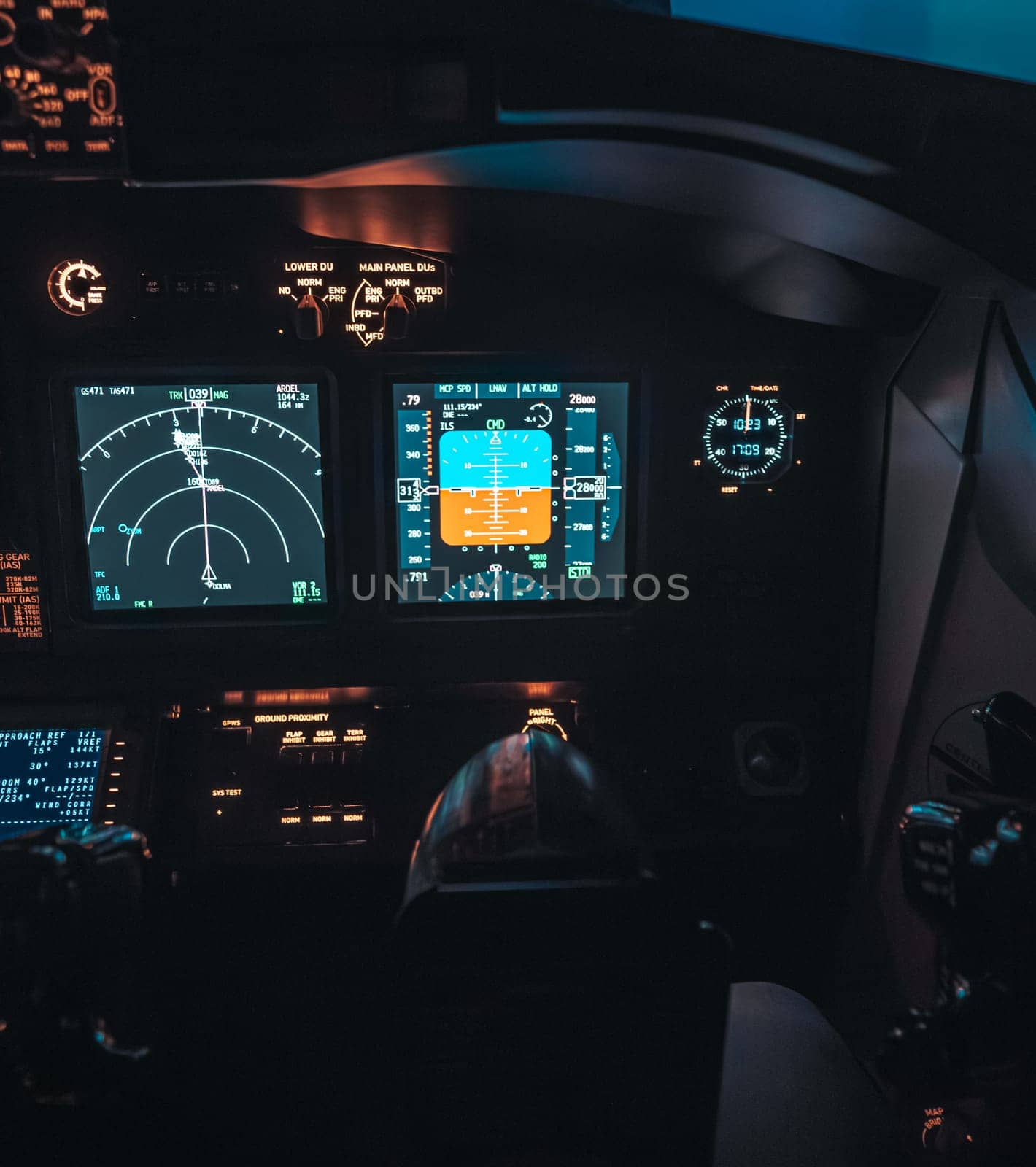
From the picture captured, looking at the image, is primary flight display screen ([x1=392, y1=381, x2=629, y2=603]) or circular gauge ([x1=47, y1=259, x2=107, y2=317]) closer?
circular gauge ([x1=47, y1=259, x2=107, y2=317])

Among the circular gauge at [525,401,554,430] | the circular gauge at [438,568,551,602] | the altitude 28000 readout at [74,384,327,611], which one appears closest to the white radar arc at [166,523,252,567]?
the altitude 28000 readout at [74,384,327,611]

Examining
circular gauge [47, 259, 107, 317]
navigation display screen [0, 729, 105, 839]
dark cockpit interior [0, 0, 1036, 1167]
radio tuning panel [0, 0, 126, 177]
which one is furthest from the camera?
navigation display screen [0, 729, 105, 839]

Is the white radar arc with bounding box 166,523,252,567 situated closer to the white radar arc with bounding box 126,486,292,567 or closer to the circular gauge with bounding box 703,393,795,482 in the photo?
the white radar arc with bounding box 126,486,292,567

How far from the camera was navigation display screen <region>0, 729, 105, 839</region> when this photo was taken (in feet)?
6.92

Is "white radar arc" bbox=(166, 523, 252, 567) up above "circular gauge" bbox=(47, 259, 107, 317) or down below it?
below

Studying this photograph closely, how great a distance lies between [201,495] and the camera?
2.13 meters

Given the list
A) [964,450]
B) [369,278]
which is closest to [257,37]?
[369,278]

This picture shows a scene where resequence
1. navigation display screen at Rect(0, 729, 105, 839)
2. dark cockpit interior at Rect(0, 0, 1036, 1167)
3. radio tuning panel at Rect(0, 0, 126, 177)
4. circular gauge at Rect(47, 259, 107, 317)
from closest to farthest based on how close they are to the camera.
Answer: dark cockpit interior at Rect(0, 0, 1036, 1167), radio tuning panel at Rect(0, 0, 126, 177), circular gauge at Rect(47, 259, 107, 317), navigation display screen at Rect(0, 729, 105, 839)

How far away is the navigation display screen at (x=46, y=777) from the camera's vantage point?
2.11 m

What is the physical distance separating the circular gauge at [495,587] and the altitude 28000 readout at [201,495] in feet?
0.93

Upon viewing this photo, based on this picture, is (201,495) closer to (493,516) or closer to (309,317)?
(309,317)

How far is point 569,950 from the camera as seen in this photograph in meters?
0.92

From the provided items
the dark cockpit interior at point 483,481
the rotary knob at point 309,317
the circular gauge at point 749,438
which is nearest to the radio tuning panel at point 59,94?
the dark cockpit interior at point 483,481

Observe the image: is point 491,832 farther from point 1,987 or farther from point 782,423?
point 782,423
